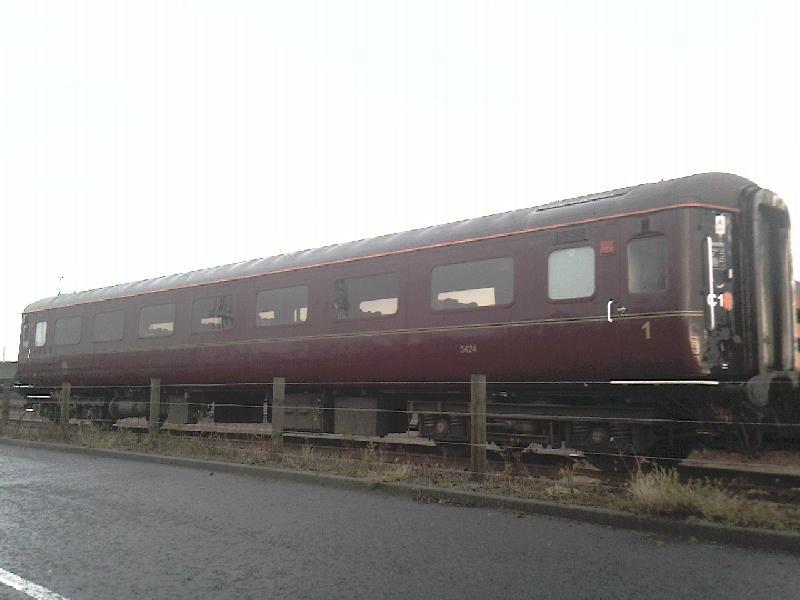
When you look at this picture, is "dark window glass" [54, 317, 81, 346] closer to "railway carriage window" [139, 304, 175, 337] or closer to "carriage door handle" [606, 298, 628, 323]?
"railway carriage window" [139, 304, 175, 337]

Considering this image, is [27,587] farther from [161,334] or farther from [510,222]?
[161,334]

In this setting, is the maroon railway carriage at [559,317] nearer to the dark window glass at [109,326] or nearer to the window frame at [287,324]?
the window frame at [287,324]

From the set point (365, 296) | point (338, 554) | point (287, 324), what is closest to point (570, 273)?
point (365, 296)

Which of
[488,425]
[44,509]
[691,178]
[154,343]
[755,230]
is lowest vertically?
[44,509]

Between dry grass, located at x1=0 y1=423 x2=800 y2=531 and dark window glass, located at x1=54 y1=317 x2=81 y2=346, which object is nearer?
dry grass, located at x1=0 y1=423 x2=800 y2=531

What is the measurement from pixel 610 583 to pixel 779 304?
5955mm

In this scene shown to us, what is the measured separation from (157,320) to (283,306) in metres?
4.34

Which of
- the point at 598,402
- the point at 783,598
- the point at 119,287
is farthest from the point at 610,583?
the point at 119,287

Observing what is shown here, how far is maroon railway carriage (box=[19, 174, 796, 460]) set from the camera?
317 inches

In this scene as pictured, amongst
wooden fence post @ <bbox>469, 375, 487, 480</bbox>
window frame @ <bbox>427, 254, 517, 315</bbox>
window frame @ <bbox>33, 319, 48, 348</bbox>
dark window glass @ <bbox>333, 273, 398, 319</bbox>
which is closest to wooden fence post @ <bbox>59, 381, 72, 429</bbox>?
dark window glass @ <bbox>333, 273, 398, 319</bbox>

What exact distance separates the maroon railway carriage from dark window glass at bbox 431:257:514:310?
21 millimetres

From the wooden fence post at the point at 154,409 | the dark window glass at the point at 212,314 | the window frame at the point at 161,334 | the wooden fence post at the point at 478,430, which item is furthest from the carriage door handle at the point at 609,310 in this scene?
the window frame at the point at 161,334

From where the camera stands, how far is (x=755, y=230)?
27.3 ft

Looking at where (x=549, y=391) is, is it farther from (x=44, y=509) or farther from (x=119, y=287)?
(x=119, y=287)
